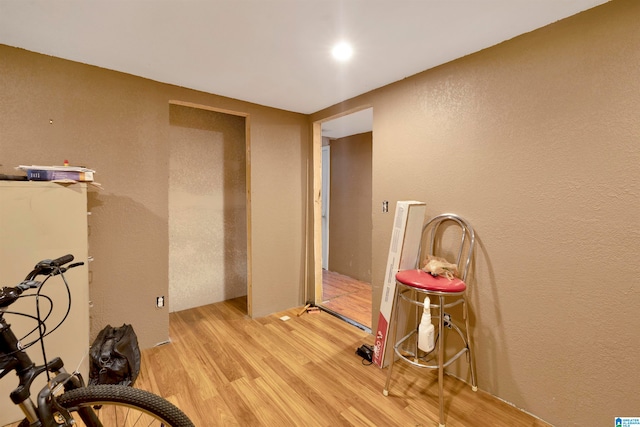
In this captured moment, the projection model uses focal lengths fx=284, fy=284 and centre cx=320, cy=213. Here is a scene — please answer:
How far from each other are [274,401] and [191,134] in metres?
2.73

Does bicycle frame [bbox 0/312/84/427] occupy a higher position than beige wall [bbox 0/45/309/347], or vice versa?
beige wall [bbox 0/45/309/347]

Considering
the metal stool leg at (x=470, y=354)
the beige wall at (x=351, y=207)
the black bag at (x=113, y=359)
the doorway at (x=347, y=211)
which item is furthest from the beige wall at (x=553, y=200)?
the black bag at (x=113, y=359)

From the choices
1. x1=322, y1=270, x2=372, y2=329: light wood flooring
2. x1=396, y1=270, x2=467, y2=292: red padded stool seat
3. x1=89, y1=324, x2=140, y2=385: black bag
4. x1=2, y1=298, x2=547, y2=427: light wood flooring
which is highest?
x1=396, y1=270, x2=467, y2=292: red padded stool seat

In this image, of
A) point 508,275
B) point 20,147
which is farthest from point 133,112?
point 508,275

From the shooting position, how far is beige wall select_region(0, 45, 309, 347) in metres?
1.86

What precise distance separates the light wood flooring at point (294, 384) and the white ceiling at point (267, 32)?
87.0 inches

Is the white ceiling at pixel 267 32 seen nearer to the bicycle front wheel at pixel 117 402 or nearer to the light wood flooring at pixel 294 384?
the bicycle front wheel at pixel 117 402

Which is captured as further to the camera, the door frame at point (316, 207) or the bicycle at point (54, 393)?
the door frame at point (316, 207)

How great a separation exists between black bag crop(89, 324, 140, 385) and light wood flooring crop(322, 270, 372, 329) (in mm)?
1895

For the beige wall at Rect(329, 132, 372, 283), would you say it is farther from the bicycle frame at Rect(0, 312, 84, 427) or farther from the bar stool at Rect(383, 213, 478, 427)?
the bicycle frame at Rect(0, 312, 84, 427)

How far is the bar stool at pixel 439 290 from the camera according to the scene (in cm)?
164

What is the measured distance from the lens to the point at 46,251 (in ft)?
5.36

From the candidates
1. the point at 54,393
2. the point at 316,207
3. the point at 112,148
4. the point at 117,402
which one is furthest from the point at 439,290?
the point at 112,148

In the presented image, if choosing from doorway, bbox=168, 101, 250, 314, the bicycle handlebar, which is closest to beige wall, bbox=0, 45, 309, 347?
doorway, bbox=168, 101, 250, 314
